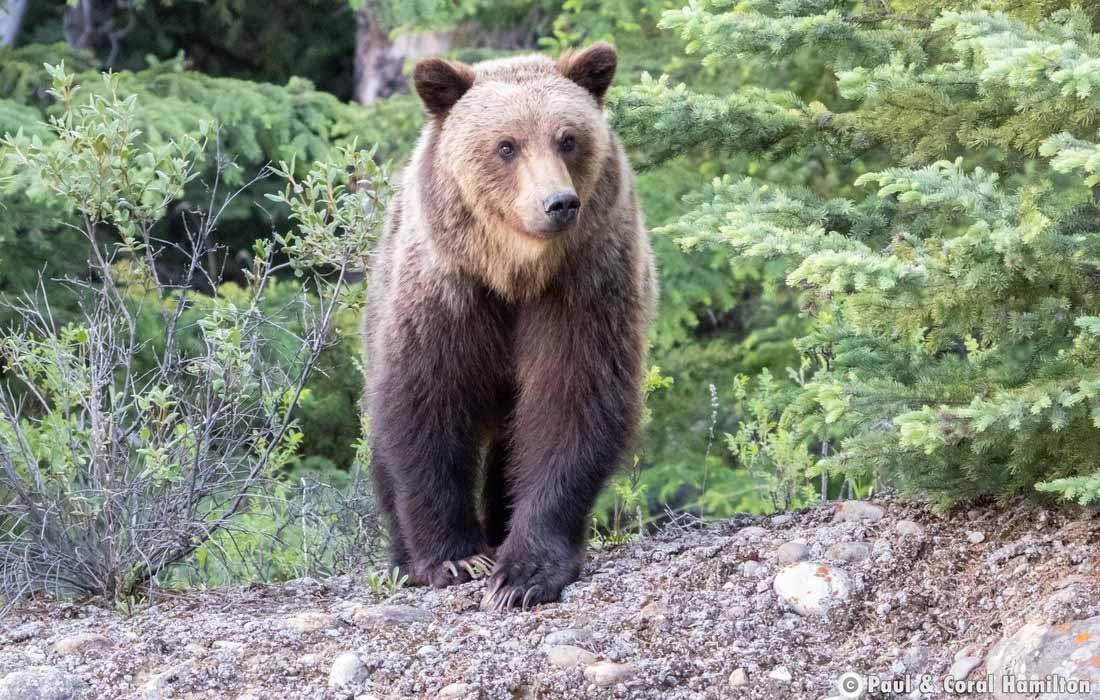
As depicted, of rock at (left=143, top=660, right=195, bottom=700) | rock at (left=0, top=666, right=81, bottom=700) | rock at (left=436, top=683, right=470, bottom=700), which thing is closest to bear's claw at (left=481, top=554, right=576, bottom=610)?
rock at (left=436, top=683, right=470, bottom=700)

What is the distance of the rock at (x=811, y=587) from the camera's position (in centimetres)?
436

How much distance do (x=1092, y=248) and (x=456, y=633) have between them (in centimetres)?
234

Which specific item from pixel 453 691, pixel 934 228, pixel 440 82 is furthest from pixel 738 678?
pixel 440 82

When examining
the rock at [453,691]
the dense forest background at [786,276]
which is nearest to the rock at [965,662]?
the dense forest background at [786,276]

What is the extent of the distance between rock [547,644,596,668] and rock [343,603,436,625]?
2.32 ft

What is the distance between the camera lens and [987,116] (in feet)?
15.7

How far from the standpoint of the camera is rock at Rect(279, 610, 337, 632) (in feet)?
15.1

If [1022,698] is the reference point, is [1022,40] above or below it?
above

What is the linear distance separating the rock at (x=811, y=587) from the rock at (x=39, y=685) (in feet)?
7.40

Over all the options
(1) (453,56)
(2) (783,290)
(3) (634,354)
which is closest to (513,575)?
(3) (634,354)

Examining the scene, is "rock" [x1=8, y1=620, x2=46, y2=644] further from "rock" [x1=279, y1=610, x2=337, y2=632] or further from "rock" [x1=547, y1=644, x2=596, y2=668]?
"rock" [x1=547, y1=644, x2=596, y2=668]

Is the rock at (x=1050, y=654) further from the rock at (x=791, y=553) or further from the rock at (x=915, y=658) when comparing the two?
the rock at (x=791, y=553)

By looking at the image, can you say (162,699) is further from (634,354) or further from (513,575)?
(634,354)

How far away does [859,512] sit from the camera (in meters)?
5.24
